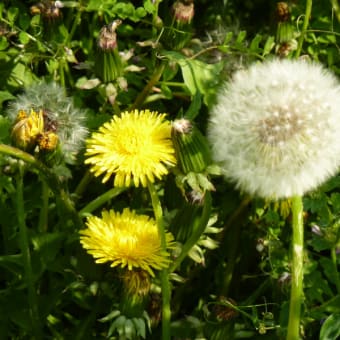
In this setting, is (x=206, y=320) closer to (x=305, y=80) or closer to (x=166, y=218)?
(x=166, y=218)

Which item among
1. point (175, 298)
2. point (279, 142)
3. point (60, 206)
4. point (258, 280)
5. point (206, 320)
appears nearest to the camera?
point (279, 142)

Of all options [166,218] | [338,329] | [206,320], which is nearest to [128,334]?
[206,320]

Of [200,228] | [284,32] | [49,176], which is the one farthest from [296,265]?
[284,32]

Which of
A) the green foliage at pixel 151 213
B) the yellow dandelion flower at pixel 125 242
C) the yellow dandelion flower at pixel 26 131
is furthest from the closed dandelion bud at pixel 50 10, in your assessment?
the yellow dandelion flower at pixel 125 242

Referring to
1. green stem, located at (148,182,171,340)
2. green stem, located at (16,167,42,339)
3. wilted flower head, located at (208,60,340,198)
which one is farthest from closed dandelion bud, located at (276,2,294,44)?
green stem, located at (16,167,42,339)

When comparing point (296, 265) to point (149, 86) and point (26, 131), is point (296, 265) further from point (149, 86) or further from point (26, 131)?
point (149, 86)
